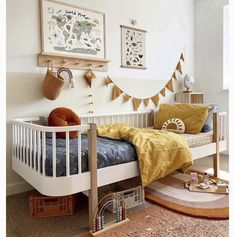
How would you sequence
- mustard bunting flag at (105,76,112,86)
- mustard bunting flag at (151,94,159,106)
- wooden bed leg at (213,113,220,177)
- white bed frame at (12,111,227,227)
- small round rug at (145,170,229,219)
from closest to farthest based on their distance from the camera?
1. white bed frame at (12,111,227,227)
2. small round rug at (145,170,229,219)
3. wooden bed leg at (213,113,220,177)
4. mustard bunting flag at (105,76,112,86)
5. mustard bunting flag at (151,94,159,106)

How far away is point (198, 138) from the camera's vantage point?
2.52 meters

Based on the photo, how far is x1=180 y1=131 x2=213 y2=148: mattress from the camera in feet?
8.00

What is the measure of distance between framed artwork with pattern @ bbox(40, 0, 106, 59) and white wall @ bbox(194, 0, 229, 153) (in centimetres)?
179

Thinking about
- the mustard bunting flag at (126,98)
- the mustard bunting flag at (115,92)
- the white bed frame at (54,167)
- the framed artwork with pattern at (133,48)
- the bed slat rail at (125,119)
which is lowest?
the white bed frame at (54,167)

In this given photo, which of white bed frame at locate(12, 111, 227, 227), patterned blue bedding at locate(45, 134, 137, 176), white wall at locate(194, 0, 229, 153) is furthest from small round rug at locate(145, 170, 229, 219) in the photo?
white wall at locate(194, 0, 229, 153)

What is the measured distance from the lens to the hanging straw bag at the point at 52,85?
2225 mm

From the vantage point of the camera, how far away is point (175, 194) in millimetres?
2148

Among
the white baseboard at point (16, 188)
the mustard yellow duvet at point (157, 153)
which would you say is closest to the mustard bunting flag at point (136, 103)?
the mustard yellow duvet at point (157, 153)

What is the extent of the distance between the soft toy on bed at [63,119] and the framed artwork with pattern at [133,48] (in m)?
1.04

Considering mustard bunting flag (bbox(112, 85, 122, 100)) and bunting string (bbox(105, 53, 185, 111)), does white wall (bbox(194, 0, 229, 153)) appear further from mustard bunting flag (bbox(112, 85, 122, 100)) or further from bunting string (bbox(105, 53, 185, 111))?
mustard bunting flag (bbox(112, 85, 122, 100))

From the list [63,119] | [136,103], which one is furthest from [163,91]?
[63,119]

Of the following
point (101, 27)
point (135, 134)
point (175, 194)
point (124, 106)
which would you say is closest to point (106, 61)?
point (101, 27)

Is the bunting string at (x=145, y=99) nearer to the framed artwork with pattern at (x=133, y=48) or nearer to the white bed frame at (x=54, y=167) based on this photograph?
the framed artwork with pattern at (x=133, y=48)

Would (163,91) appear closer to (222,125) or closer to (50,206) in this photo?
(222,125)
